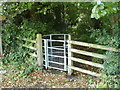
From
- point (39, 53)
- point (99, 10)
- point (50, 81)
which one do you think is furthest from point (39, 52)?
point (99, 10)

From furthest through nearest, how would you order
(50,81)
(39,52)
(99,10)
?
1. (39,52)
2. (50,81)
3. (99,10)

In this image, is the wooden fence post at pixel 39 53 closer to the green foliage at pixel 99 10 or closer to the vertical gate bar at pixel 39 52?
the vertical gate bar at pixel 39 52

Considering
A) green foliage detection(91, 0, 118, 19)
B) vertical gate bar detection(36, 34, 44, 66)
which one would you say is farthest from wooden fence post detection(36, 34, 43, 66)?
green foliage detection(91, 0, 118, 19)

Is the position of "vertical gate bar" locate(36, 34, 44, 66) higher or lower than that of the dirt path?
higher

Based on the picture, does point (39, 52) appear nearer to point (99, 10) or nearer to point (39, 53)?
point (39, 53)

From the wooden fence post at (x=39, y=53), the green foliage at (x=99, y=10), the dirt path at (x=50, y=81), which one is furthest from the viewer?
the wooden fence post at (x=39, y=53)

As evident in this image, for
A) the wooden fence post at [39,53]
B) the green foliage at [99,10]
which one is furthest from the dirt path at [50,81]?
the green foliage at [99,10]

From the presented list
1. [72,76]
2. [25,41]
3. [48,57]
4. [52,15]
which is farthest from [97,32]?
[52,15]

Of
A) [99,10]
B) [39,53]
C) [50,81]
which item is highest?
[99,10]

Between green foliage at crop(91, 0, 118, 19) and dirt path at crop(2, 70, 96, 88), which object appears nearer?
green foliage at crop(91, 0, 118, 19)

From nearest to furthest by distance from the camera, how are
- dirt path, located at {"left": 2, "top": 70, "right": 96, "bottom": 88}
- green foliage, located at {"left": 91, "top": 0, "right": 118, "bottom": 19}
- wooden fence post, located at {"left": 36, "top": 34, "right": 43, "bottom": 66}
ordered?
1. green foliage, located at {"left": 91, "top": 0, "right": 118, "bottom": 19}
2. dirt path, located at {"left": 2, "top": 70, "right": 96, "bottom": 88}
3. wooden fence post, located at {"left": 36, "top": 34, "right": 43, "bottom": 66}

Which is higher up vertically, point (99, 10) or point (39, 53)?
point (99, 10)

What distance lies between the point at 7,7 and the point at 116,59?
4.40m

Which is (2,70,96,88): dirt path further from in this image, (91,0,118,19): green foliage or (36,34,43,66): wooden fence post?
(91,0,118,19): green foliage
